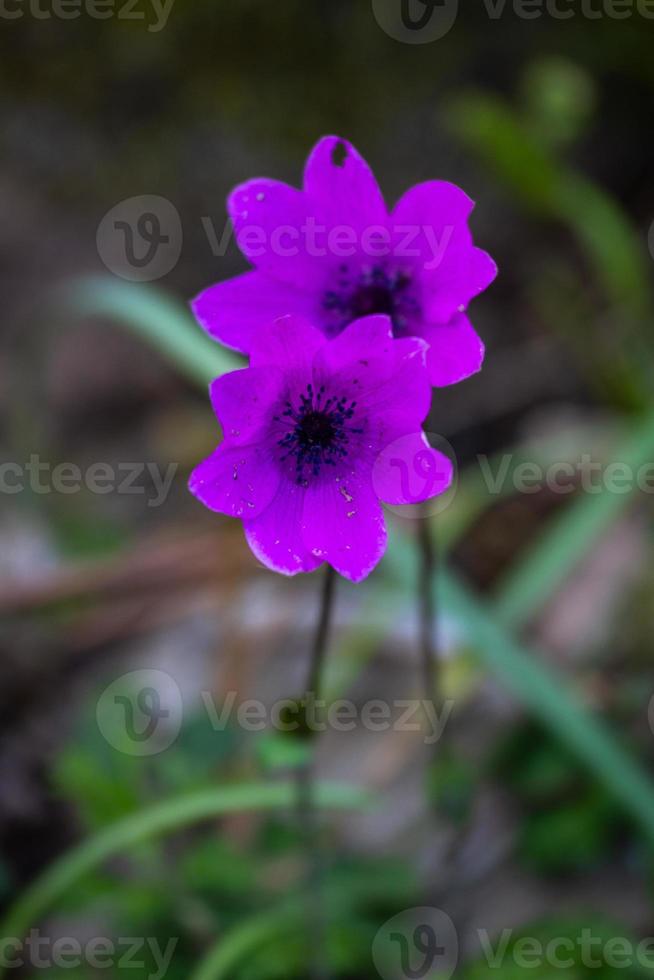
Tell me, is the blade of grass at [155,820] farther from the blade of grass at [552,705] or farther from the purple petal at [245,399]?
the purple petal at [245,399]
